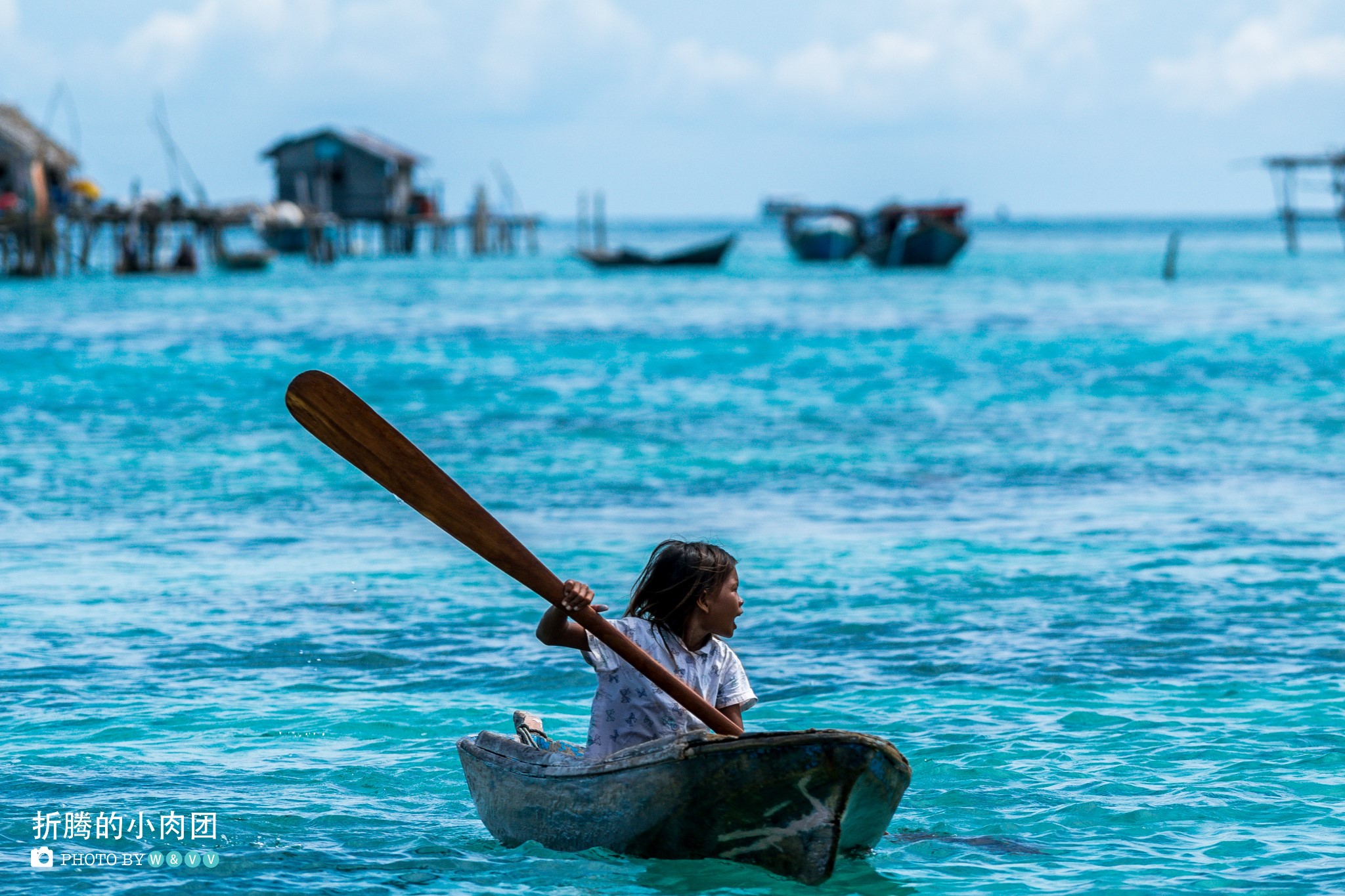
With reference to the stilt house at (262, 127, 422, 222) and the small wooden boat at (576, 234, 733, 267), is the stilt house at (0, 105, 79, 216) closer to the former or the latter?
the stilt house at (262, 127, 422, 222)

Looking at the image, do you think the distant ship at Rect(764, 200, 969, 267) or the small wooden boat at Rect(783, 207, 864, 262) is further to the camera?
the small wooden boat at Rect(783, 207, 864, 262)

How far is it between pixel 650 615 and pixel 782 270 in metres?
73.1

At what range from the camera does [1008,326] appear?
36.8m

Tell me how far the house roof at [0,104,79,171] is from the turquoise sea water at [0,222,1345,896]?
34601 mm

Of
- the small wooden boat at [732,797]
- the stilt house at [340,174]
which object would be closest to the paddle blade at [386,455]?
the small wooden boat at [732,797]

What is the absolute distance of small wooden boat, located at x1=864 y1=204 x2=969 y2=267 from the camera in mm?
68562

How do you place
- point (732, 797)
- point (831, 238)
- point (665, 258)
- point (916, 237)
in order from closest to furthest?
point (732, 797) < point (916, 237) < point (665, 258) < point (831, 238)

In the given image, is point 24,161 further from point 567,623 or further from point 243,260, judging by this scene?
point 567,623

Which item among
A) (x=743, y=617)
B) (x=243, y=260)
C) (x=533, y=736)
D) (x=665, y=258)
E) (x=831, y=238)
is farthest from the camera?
(x=831, y=238)

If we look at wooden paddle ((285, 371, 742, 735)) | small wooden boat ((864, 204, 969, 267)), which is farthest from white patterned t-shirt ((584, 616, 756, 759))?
small wooden boat ((864, 204, 969, 267))

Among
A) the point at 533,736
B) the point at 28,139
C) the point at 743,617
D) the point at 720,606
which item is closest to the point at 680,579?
the point at 720,606

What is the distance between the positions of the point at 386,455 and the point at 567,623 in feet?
2.99

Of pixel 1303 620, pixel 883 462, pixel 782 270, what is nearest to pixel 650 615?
pixel 1303 620

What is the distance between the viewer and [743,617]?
9.33 metres
